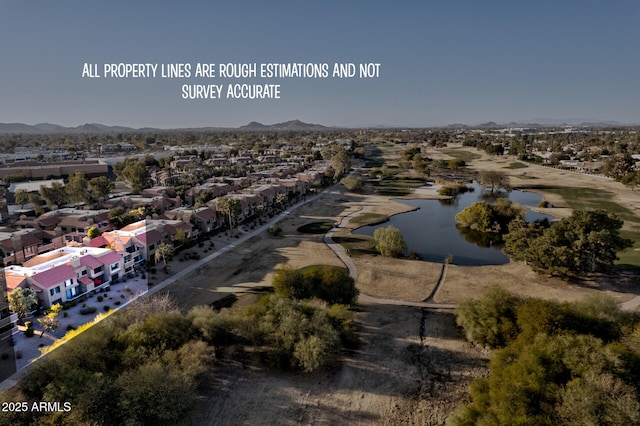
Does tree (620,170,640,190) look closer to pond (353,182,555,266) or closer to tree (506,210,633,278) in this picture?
pond (353,182,555,266)

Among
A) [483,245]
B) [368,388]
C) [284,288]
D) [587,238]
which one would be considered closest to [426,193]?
[483,245]

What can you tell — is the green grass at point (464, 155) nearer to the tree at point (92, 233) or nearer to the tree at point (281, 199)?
the tree at point (281, 199)

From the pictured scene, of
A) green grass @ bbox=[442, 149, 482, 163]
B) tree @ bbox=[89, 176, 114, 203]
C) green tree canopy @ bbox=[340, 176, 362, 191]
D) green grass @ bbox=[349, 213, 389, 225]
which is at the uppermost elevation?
green grass @ bbox=[442, 149, 482, 163]

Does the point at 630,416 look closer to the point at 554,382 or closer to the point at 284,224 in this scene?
the point at 554,382

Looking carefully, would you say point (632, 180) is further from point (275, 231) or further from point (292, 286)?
point (292, 286)

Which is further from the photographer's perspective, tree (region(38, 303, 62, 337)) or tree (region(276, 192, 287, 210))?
tree (region(276, 192, 287, 210))

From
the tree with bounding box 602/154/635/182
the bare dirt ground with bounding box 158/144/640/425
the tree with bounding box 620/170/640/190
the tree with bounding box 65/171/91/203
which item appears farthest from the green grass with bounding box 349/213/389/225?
the tree with bounding box 602/154/635/182

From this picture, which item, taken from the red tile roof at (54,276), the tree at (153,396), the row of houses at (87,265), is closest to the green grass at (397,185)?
the row of houses at (87,265)
